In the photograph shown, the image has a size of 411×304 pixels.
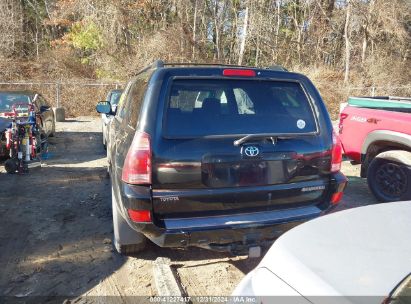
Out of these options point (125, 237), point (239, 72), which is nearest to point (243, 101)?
point (239, 72)

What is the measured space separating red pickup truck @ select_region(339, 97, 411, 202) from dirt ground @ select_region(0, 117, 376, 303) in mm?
422

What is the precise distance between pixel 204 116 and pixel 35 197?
3976 mm

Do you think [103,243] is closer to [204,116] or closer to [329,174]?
[204,116]

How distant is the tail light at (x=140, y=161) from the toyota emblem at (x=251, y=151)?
0.79 m

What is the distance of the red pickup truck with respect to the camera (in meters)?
5.45

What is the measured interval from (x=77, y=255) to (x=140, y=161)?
67.5 inches

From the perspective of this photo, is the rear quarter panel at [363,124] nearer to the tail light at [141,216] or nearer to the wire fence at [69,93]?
the tail light at [141,216]

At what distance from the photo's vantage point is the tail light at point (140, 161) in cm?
296

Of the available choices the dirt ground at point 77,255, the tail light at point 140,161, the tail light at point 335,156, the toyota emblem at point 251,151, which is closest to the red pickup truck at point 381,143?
the dirt ground at point 77,255

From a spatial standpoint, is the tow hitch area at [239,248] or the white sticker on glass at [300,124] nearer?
the tow hitch area at [239,248]

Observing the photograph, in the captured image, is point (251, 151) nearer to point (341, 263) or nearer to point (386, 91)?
point (341, 263)

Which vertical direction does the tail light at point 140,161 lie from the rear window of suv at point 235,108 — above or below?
below

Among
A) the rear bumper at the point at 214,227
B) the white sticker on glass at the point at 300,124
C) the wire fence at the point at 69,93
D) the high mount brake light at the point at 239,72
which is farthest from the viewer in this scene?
the wire fence at the point at 69,93

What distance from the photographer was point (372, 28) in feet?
80.3
